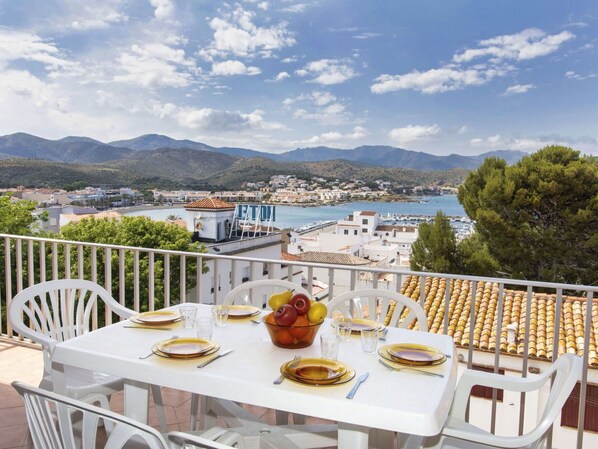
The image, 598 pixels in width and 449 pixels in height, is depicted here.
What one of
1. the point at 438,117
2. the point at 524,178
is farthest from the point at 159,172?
the point at 438,117

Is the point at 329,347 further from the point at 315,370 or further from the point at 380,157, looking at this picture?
the point at 380,157

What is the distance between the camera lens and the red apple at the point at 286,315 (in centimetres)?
170

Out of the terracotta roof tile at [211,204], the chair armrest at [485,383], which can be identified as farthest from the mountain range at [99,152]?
the chair armrest at [485,383]

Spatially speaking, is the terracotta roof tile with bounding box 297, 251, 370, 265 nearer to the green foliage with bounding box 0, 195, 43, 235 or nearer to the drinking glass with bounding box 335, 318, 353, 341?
the green foliage with bounding box 0, 195, 43, 235

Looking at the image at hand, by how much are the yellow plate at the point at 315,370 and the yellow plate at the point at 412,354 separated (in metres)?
0.20

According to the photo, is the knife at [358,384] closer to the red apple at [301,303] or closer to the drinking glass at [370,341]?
the drinking glass at [370,341]

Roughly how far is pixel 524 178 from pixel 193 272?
9.62 metres

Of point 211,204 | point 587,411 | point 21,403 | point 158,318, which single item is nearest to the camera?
point 158,318

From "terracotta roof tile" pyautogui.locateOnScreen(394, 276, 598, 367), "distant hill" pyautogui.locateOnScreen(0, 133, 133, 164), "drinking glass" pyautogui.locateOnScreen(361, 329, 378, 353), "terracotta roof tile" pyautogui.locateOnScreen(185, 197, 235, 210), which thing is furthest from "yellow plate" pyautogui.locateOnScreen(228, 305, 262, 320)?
"terracotta roof tile" pyautogui.locateOnScreen(185, 197, 235, 210)

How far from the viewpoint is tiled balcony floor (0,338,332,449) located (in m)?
2.56

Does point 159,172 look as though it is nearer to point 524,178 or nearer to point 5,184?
point 5,184

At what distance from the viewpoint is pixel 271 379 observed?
145 cm

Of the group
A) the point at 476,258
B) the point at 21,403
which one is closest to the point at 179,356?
the point at 21,403

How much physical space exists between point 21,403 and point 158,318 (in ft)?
4.79
